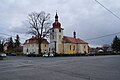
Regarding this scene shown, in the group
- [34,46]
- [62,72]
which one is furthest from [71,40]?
[62,72]

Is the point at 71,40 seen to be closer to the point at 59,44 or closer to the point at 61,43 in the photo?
the point at 61,43

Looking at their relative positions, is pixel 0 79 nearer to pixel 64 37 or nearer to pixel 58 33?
pixel 58 33

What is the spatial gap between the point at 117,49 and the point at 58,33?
3991 cm

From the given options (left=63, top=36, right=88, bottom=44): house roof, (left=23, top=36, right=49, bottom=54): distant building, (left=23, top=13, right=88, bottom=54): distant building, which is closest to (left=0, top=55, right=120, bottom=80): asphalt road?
(left=23, top=13, right=88, bottom=54): distant building

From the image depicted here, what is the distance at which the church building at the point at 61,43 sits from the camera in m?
93.8

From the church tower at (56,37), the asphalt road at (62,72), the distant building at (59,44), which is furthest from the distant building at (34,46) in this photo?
the asphalt road at (62,72)

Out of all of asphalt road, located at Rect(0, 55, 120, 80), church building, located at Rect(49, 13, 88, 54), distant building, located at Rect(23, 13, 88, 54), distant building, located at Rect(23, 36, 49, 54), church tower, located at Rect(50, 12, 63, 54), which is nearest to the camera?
asphalt road, located at Rect(0, 55, 120, 80)

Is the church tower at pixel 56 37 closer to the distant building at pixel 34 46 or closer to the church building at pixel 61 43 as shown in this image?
the church building at pixel 61 43

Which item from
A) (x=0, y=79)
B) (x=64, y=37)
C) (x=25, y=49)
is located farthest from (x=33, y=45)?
(x=0, y=79)

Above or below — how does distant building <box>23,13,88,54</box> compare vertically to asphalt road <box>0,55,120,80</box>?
above

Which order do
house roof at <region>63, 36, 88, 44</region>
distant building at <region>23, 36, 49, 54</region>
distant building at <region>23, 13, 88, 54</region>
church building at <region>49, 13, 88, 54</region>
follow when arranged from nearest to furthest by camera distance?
church building at <region>49, 13, 88, 54</region> → distant building at <region>23, 13, 88, 54</region> → house roof at <region>63, 36, 88, 44</region> → distant building at <region>23, 36, 49, 54</region>

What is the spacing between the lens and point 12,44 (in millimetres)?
130125

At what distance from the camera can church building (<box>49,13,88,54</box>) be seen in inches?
3691

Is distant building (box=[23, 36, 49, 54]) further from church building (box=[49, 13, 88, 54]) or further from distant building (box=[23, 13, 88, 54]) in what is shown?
church building (box=[49, 13, 88, 54])
